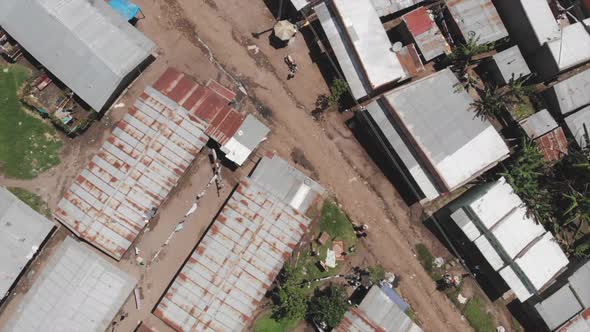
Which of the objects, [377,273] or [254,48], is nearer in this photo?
[377,273]

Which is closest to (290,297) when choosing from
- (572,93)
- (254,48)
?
(254,48)

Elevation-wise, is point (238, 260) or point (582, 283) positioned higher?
point (582, 283)

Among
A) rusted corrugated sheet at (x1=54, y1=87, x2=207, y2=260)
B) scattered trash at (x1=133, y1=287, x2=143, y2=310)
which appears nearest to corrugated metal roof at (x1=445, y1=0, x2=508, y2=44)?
rusted corrugated sheet at (x1=54, y1=87, x2=207, y2=260)

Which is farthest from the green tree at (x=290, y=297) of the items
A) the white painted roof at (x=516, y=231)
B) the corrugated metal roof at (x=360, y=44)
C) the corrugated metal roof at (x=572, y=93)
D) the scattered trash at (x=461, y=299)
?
the corrugated metal roof at (x=572, y=93)

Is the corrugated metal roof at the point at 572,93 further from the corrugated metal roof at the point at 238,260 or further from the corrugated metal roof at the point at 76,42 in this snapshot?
the corrugated metal roof at the point at 76,42

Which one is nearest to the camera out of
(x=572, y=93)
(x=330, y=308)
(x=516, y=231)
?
(x=330, y=308)

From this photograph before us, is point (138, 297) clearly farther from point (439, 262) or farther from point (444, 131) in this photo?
point (444, 131)

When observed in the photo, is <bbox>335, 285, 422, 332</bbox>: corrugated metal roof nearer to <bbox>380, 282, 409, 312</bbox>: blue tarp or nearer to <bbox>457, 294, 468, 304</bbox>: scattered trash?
<bbox>380, 282, 409, 312</bbox>: blue tarp
